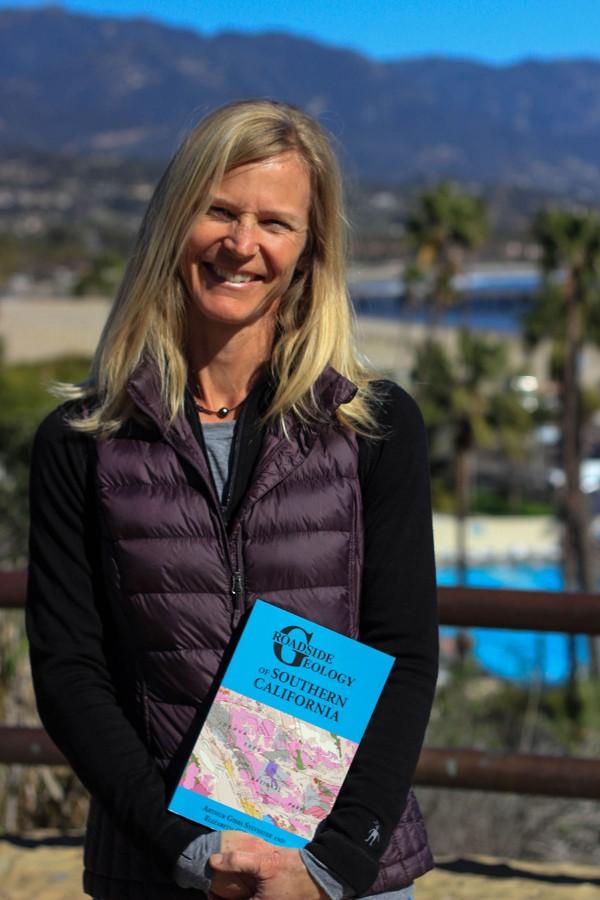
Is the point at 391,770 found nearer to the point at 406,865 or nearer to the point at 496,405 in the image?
the point at 406,865

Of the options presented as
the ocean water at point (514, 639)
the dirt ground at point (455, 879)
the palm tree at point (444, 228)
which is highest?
the palm tree at point (444, 228)

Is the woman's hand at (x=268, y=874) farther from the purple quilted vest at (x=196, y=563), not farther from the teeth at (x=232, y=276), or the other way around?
the teeth at (x=232, y=276)

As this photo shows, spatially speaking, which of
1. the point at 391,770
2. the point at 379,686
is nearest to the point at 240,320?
the point at 379,686

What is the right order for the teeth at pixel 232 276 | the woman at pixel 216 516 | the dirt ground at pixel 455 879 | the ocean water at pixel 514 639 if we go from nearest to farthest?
the woman at pixel 216 516
the teeth at pixel 232 276
the dirt ground at pixel 455 879
the ocean water at pixel 514 639

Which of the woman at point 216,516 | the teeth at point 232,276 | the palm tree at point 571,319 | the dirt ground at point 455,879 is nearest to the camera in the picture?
the woman at point 216,516

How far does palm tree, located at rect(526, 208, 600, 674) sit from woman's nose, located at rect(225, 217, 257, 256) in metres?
28.4

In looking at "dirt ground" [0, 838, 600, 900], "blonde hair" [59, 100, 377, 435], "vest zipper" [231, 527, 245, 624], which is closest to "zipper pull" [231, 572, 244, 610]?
"vest zipper" [231, 527, 245, 624]

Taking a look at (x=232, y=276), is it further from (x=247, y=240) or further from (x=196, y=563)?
(x=196, y=563)

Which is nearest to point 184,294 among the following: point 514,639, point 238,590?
point 238,590

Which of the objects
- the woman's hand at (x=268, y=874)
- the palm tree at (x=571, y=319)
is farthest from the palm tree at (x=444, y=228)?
the woman's hand at (x=268, y=874)

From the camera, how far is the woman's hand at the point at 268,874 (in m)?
1.66

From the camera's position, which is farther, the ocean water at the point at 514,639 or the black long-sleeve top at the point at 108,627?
the ocean water at the point at 514,639

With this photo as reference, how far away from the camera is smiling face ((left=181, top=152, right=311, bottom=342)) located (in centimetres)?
184

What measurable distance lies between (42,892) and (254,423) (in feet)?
7.83
